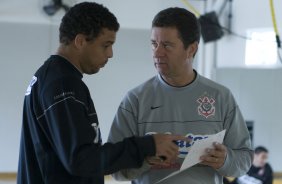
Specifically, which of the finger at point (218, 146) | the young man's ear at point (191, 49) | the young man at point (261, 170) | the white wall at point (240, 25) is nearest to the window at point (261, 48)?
the white wall at point (240, 25)

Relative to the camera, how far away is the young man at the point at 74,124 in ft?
3.58

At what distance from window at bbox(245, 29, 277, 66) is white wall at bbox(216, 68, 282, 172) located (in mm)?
88

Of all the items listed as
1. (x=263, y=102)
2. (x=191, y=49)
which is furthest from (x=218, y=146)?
(x=263, y=102)

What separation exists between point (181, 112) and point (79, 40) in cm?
47

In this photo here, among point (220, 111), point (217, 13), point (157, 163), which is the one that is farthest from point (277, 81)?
point (157, 163)

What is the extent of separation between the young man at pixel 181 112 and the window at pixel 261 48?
7.66ft

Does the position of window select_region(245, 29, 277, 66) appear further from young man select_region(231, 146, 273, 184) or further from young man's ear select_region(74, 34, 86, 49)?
young man's ear select_region(74, 34, 86, 49)

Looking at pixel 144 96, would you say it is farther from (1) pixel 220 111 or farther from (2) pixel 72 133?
(2) pixel 72 133

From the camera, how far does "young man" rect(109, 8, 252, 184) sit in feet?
4.61

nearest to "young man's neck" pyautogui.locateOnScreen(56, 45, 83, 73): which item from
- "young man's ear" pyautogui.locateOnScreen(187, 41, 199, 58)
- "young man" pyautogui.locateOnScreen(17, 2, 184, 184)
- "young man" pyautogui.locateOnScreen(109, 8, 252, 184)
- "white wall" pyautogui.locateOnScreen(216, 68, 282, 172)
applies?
"young man" pyautogui.locateOnScreen(17, 2, 184, 184)

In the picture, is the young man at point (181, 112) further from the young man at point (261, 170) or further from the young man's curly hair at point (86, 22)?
the young man at point (261, 170)

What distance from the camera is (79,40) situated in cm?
121

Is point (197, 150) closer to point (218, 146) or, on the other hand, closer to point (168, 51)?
point (218, 146)

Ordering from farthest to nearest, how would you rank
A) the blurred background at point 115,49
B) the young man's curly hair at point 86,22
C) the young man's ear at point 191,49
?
the blurred background at point 115,49 → the young man's ear at point 191,49 → the young man's curly hair at point 86,22
